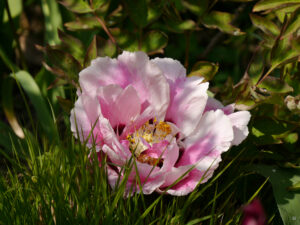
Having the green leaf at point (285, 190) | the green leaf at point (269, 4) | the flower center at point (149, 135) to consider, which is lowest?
the green leaf at point (285, 190)

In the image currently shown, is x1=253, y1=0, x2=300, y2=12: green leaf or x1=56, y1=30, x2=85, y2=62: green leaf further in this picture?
x1=56, y1=30, x2=85, y2=62: green leaf

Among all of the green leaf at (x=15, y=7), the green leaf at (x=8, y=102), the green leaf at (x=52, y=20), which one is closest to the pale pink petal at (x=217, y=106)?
the green leaf at (x=52, y=20)

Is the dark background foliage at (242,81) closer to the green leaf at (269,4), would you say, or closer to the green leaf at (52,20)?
the green leaf at (269,4)

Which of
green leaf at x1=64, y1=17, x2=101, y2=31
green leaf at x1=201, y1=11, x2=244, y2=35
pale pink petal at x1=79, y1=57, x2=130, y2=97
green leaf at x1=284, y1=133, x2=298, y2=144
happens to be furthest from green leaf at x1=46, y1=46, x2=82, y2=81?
green leaf at x1=284, y1=133, x2=298, y2=144

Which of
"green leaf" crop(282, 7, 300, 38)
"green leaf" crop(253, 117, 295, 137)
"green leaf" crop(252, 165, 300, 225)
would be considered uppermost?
"green leaf" crop(282, 7, 300, 38)

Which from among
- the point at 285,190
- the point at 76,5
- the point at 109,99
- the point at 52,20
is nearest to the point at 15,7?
the point at 52,20

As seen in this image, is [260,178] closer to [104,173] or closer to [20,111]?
[104,173]

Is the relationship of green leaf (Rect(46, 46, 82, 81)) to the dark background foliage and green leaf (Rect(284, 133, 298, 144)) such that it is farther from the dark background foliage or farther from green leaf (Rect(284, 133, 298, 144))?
green leaf (Rect(284, 133, 298, 144))

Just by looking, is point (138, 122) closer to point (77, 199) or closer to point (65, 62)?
point (77, 199)
